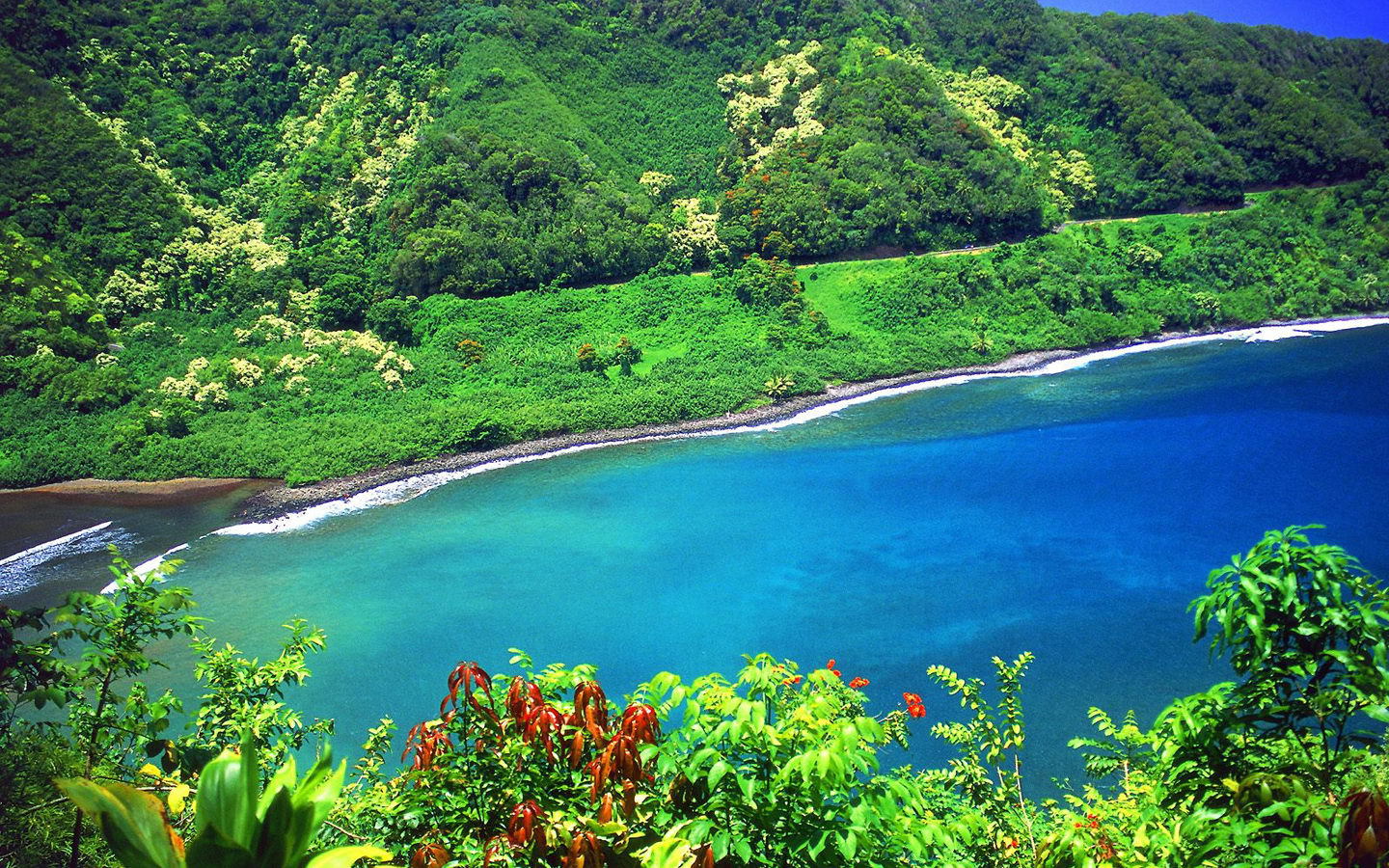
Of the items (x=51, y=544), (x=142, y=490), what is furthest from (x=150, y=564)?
(x=142, y=490)

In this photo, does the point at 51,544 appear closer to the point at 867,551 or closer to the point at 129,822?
the point at 867,551

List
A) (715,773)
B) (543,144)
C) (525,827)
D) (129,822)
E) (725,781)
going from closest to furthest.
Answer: (129,822) < (525,827) < (715,773) < (725,781) < (543,144)

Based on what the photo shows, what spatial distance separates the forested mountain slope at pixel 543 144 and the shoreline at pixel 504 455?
9.60 ft

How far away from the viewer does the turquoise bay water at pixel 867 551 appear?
54.1 feet

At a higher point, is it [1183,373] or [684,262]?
[684,262]

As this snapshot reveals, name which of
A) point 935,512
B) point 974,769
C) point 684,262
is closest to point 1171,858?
point 974,769

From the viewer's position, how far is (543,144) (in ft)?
138

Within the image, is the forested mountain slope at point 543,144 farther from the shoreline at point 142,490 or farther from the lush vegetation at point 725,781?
the lush vegetation at point 725,781

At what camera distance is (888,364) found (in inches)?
1426

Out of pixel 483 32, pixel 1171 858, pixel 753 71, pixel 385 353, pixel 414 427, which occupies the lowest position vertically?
pixel 1171 858

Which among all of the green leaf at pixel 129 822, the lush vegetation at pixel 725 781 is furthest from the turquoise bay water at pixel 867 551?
the green leaf at pixel 129 822

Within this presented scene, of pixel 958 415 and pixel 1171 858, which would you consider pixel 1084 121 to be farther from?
pixel 1171 858

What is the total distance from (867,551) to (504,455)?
13363 millimetres

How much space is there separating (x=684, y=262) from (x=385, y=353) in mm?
14048
